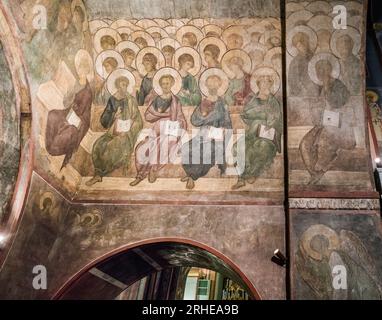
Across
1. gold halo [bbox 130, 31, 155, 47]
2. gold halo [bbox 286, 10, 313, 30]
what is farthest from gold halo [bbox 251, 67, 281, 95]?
gold halo [bbox 130, 31, 155, 47]

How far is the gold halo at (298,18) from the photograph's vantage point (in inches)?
284

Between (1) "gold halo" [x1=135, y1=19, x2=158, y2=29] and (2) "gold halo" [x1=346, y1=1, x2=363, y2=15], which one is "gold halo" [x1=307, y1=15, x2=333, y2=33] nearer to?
(2) "gold halo" [x1=346, y1=1, x2=363, y2=15]

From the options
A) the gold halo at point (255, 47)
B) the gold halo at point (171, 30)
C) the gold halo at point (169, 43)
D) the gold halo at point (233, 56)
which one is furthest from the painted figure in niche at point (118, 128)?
the gold halo at point (255, 47)

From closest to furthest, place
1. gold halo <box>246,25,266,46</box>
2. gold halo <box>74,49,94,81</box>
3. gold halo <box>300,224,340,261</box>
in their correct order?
1. gold halo <box>300,224,340,261</box>
2. gold halo <box>74,49,94,81</box>
3. gold halo <box>246,25,266,46</box>

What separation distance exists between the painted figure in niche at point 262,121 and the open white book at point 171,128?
1.29 meters

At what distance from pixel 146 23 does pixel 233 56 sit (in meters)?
1.88

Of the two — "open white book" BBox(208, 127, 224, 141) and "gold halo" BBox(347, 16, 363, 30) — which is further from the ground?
"gold halo" BBox(347, 16, 363, 30)

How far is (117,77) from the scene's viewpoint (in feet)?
26.3

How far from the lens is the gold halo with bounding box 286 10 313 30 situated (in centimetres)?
721

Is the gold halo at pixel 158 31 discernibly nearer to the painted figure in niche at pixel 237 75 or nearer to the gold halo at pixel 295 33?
the painted figure in niche at pixel 237 75

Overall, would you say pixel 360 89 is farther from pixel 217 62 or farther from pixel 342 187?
pixel 217 62

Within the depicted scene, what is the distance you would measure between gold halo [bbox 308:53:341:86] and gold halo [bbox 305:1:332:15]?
2.54 feet

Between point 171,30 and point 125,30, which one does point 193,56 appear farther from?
point 125,30
